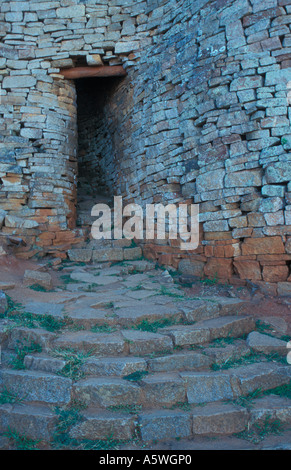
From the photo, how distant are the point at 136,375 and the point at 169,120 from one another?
424cm

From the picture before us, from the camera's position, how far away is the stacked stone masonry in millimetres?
4559

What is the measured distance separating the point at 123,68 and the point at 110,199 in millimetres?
2736

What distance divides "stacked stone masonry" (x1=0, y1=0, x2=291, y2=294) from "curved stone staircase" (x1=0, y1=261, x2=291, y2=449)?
1210mm

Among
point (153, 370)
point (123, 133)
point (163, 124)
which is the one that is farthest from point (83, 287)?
point (123, 133)

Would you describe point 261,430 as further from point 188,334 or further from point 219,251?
point 219,251

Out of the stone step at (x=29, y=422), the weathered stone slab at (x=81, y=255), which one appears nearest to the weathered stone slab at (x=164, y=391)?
the stone step at (x=29, y=422)

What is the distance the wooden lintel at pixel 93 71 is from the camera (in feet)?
22.8

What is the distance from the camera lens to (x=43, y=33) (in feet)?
21.9

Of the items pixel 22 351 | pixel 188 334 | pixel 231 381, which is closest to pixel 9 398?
pixel 22 351

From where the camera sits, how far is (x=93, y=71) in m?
7.02

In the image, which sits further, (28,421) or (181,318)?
(181,318)

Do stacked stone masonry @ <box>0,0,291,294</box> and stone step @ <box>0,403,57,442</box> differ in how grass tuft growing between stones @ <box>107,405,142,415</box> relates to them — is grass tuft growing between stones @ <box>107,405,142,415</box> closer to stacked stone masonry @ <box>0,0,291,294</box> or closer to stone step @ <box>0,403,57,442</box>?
stone step @ <box>0,403,57,442</box>

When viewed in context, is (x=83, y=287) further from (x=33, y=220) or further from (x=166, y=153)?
(x=166, y=153)

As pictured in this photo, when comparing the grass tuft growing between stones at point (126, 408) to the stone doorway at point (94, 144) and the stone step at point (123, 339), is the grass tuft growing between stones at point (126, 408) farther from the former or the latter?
the stone doorway at point (94, 144)
